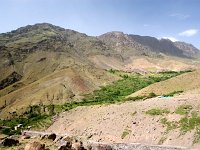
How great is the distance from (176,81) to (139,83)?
56949mm

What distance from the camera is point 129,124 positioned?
72688 mm

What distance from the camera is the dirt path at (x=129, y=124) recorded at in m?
61.7

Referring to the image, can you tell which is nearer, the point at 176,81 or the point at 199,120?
the point at 199,120

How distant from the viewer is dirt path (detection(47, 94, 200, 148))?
61.7 meters

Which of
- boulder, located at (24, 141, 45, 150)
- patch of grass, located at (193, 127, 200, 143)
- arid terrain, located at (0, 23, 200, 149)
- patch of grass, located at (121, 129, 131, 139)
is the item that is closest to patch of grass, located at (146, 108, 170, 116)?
arid terrain, located at (0, 23, 200, 149)

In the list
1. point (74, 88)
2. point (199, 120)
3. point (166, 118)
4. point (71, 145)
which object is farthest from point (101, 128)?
point (74, 88)

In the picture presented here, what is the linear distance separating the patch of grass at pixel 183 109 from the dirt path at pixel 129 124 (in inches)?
29.0

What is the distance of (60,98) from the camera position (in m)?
160

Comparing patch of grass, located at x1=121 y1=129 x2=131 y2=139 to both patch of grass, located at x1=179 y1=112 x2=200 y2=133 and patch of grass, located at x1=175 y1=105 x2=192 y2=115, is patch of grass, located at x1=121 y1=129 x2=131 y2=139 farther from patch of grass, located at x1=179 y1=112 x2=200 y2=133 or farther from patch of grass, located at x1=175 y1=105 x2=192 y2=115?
patch of grass, located at x1=179 y1=112 x2=200 y2=133

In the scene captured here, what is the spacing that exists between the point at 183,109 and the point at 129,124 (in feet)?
39.1

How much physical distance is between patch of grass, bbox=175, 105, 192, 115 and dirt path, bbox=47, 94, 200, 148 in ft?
2.42

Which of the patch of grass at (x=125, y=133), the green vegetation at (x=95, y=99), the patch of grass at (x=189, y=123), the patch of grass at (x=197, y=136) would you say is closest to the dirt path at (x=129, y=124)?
the patch of grass at (x=125, y=133)

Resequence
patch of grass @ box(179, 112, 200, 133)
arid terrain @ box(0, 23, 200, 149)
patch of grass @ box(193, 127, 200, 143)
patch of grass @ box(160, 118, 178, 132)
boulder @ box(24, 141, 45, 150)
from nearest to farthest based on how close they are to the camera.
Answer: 1. boulder @ box(24, 141, 45, 150)
2. patch of grass @ box(193, 127, 200, 143)
3. patch of grass @ box(179, 112, 200, 133)
4. patch of grass @ box(160, 118, 178, 132)
5. arid terrain @ box(0, 23, 200, 149)

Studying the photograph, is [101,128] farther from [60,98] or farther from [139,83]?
[139,83]
